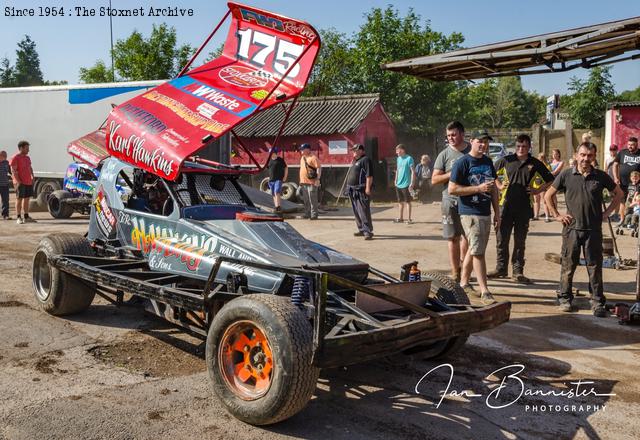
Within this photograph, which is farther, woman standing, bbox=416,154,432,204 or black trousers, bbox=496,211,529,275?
woman standing, bbox=416,154,432,204

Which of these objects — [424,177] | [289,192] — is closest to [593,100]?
[424,177]

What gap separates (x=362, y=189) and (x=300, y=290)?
817 centimetres

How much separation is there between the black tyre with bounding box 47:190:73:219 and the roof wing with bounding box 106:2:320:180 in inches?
371

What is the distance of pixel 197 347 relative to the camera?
5395 millimetres

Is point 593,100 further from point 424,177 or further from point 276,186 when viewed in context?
point 276,186

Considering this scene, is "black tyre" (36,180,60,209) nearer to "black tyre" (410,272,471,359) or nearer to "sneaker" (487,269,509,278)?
"sneaker" (487,269,509,278)

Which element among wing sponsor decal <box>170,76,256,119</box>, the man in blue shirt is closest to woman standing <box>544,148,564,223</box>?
the man in blue shirt

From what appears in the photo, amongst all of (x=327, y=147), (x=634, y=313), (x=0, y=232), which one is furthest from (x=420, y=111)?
(x=634, y=313)

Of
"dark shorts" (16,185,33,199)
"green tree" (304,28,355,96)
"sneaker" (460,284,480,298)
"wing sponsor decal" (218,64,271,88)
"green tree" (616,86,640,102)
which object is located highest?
"green tree" (616,86,640,102)

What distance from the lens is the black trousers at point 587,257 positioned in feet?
22.3

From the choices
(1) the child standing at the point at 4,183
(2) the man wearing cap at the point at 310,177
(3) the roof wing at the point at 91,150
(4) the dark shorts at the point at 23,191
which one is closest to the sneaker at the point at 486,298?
(3) the roof wing at the point at 91,150

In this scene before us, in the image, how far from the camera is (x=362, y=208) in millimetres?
12352

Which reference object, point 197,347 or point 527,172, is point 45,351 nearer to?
point 197,347

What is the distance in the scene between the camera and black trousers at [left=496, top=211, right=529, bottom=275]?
848 cm
